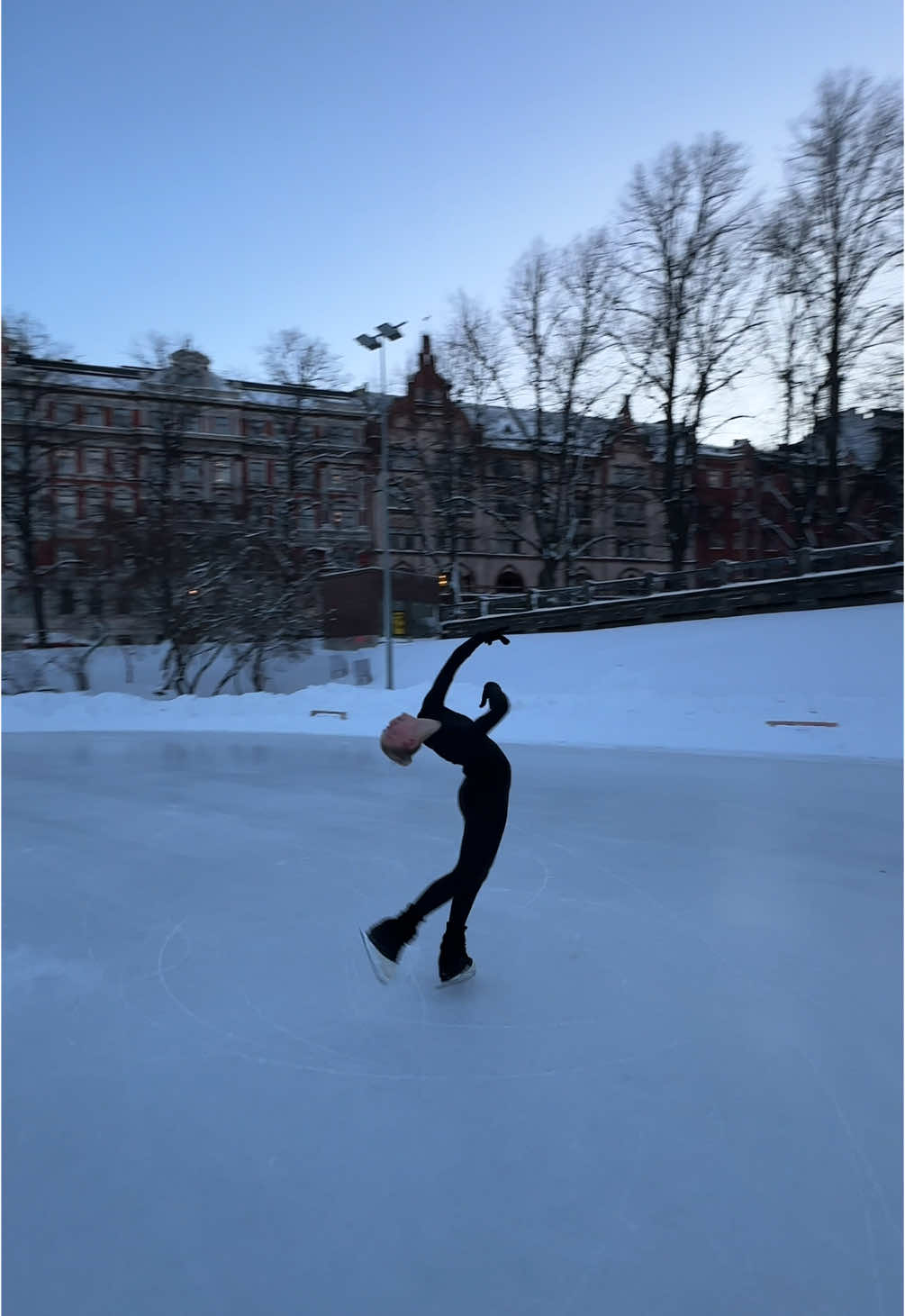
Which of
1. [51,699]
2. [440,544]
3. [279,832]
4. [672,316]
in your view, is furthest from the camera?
[440,544]

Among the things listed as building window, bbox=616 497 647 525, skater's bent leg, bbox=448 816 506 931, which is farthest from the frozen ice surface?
building window, bbox=616 497 647 525

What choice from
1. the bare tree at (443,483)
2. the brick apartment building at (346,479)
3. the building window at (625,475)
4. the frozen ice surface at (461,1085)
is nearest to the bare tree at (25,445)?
the brick apartment building at (346,479)

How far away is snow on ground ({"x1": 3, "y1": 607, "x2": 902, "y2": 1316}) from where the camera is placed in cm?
223

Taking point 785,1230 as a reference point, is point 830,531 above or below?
above

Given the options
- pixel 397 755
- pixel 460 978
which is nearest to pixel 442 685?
pixel 397 755

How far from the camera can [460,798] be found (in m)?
3.89

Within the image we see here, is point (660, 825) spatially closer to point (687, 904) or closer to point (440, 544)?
point (687, 904)

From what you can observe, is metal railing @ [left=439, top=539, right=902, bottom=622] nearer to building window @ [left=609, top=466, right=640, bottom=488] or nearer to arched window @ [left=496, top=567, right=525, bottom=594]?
building window @ [left=609, top=466, right=640, bottom=488]

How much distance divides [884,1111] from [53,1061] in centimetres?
299

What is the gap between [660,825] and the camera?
732cm

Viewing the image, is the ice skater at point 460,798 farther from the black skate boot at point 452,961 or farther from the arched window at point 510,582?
the arched window at point 510,582

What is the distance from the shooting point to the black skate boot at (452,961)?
401 centimetres

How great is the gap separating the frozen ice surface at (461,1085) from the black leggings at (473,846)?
40cm

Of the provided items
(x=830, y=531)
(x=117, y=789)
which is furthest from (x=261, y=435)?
(x=117, y=789)
